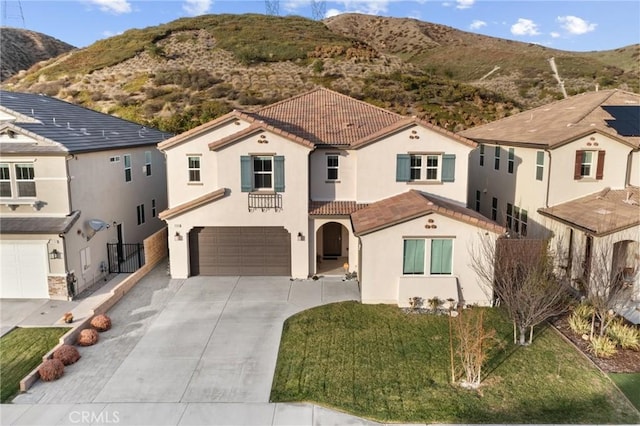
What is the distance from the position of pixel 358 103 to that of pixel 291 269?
35.4 feet

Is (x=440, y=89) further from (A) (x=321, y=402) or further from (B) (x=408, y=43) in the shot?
(A) (x=321, y=402)

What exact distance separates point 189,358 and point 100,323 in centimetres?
371

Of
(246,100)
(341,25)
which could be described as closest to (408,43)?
(341,25)

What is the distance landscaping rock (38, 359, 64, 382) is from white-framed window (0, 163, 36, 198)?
7.75 meters

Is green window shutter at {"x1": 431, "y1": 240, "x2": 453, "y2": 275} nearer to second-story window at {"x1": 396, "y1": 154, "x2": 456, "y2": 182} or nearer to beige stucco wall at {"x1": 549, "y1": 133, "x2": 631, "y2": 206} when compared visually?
second-story window at {"x1": 396, "y1": 154, "x2": 456, "y2": 182}

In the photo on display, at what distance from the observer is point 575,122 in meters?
20.7

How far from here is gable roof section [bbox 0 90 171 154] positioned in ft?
57.2

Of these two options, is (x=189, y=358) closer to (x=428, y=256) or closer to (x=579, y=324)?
(x=428, y=256)

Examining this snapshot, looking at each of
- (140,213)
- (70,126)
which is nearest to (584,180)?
(140,213)

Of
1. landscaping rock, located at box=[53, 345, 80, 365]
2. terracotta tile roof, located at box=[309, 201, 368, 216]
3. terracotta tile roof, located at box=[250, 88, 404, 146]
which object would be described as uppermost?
terracotta tile roof, located at box=[250, 88, 404, 146]

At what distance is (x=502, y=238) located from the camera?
1634 centimetres

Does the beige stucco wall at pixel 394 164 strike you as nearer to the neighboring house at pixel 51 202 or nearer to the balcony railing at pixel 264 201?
the balcony railing at pixel 264 201

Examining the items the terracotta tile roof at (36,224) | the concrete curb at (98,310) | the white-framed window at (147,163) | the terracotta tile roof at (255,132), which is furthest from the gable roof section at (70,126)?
the concrete curb at (98,310)

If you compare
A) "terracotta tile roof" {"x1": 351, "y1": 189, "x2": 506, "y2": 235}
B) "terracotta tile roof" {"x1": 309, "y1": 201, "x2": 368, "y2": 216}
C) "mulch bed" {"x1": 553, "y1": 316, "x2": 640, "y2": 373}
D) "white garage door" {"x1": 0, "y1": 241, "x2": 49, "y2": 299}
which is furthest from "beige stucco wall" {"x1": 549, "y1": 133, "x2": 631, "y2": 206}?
"white garage door" {"x1": 0, "y1": 241, "x2": 49, "y2": 299}
